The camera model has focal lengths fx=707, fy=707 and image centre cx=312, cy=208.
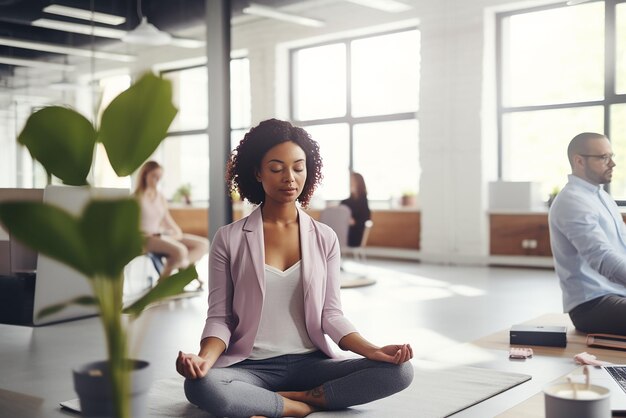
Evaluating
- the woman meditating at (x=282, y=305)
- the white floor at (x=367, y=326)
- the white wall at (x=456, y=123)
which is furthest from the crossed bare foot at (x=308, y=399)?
the white wall at (x=456, y=123)

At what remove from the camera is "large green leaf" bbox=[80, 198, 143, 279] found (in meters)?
0.98

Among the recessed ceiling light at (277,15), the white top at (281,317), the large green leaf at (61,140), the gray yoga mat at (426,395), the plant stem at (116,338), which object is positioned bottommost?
the gray yoga mat at (426,395)

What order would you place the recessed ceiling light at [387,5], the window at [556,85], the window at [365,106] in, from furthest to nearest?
1. the window at [365,106]
2. the recessed ceiling light at [387,5]
3. the window at [556,85]

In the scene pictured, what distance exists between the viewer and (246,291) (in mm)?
2350

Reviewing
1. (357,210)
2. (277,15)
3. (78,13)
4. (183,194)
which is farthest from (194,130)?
(78,13)

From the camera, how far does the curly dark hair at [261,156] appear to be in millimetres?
2410

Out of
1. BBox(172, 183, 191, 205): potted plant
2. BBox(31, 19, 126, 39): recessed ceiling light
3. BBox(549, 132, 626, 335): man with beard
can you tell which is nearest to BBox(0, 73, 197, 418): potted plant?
BBox(549, 132, 626, 335): man with beard

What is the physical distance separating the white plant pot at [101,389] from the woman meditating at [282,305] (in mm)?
1031

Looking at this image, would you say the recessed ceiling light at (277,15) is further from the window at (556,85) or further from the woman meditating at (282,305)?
the woman meditating at (282,305)

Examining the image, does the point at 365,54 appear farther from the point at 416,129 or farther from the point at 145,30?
the point at 145,30

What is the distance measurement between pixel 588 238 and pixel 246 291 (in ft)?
6.76

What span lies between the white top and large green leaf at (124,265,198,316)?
3.91 ft

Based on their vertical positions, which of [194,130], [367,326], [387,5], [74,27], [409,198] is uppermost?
[387,5]

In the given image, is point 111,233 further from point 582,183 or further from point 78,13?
point 78,13
